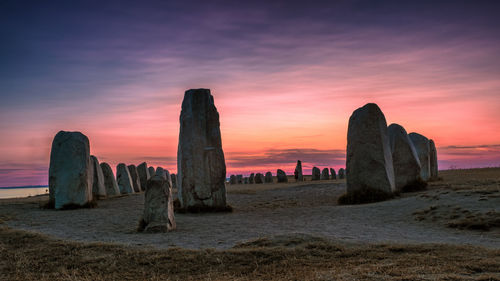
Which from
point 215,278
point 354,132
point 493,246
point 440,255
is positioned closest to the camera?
point 215,278

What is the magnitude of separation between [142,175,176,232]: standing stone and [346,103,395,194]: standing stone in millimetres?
8214

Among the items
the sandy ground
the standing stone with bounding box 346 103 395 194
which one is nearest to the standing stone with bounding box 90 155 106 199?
the sandy ground

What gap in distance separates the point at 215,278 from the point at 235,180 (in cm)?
4211

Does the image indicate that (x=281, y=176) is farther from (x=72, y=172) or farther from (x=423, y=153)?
(x=72, y=172)

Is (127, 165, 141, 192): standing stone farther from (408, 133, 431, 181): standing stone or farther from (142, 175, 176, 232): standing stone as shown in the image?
(142, 175, 176, 232): standing stone

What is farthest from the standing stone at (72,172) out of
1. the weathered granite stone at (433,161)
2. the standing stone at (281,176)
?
the standing stone at (281,176)

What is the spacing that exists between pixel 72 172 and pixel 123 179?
11.4 m

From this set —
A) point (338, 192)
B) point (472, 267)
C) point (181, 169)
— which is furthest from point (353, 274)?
point (338, 192)

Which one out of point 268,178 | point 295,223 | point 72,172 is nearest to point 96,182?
point 72,172

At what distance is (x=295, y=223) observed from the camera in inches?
470

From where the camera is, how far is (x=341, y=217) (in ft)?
41.9

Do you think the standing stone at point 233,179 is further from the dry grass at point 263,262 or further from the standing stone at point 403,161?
the dry grass at point 263,262

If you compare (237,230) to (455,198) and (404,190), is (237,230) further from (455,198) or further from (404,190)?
(404,190)

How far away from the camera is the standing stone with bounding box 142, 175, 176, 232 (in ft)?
35.9
